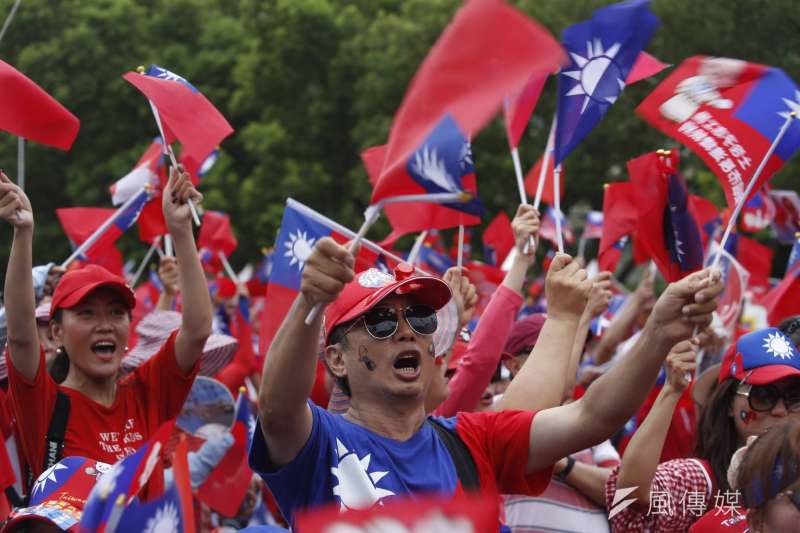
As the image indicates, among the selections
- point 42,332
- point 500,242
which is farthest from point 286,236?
point 500,242

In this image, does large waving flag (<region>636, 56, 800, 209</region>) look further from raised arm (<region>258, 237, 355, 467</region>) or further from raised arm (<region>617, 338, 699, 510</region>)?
raised arm (<region>258, 237, 355, 467</region>)

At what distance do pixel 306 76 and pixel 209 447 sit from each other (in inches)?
722

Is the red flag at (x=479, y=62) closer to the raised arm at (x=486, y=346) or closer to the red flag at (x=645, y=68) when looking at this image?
the raised arm at (x=486, y=346)

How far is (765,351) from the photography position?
14.0ft

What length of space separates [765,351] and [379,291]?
1.61 meters

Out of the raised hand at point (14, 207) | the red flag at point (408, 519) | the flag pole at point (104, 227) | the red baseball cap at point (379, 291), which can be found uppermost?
the red flag at point (408, 519)

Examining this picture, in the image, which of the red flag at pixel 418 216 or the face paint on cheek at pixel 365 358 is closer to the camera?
the face paint on cheek at pixel 365 358

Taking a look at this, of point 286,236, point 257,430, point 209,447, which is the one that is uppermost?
point 257,430

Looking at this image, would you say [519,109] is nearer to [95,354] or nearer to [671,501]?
[671,501]

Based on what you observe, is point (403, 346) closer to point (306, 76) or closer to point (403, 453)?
point (403, 453)

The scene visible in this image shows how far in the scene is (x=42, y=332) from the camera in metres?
5.06

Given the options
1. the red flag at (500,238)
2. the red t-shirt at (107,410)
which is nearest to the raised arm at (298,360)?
the red t-shirt at (107,410)

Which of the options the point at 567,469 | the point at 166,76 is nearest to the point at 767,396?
the point at 567,469

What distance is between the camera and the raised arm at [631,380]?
3070 mm
